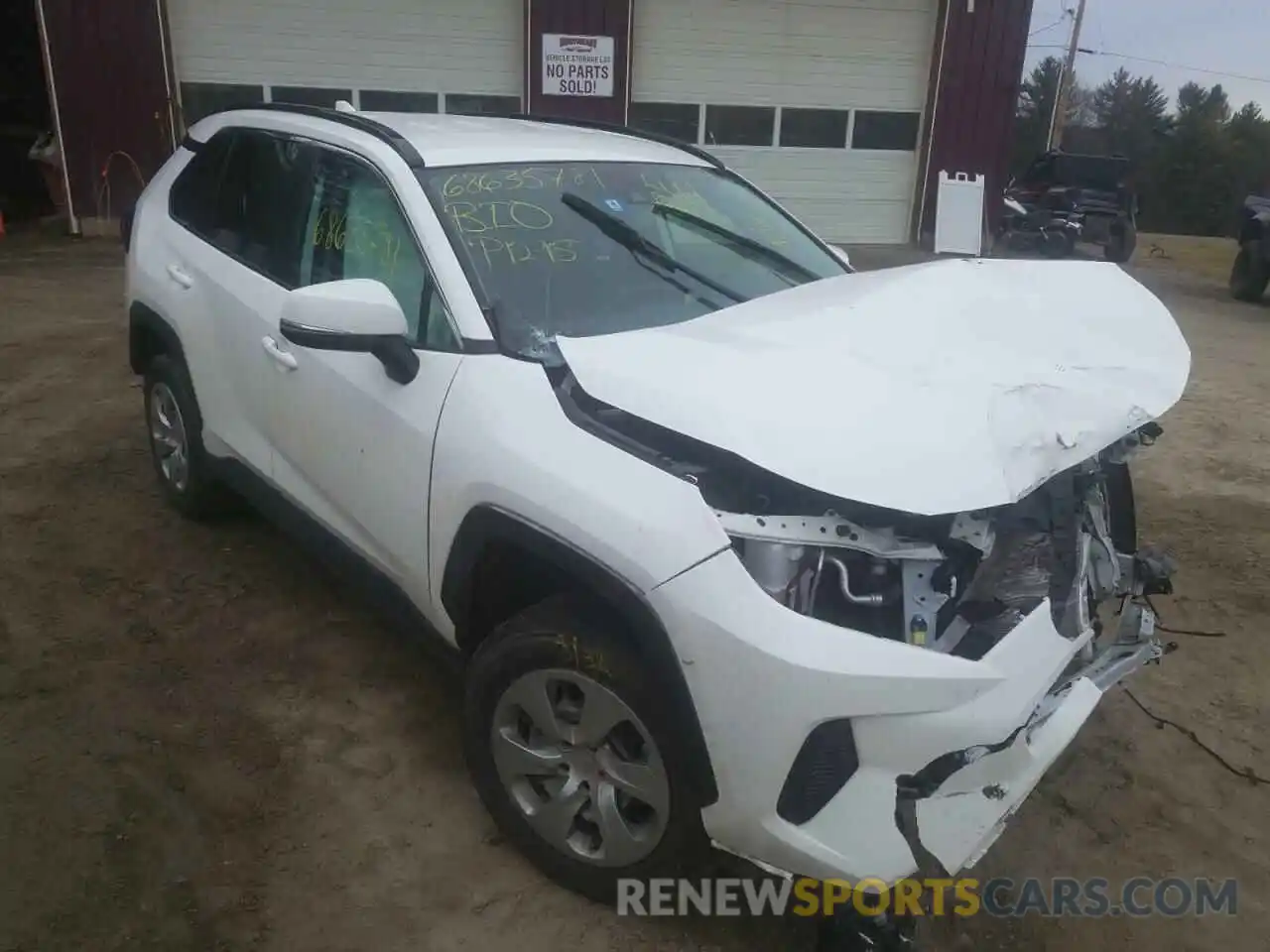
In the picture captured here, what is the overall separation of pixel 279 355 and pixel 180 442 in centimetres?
132

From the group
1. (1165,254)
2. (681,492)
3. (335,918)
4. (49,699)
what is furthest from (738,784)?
(1165,254)

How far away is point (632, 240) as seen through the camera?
3213mm

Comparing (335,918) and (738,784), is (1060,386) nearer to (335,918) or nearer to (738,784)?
(738,784)

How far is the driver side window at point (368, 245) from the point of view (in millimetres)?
2834

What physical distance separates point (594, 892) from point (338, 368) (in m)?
1.61

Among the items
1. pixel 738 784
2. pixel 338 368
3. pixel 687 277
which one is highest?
pixel 687 277

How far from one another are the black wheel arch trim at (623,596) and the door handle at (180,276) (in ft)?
6.58

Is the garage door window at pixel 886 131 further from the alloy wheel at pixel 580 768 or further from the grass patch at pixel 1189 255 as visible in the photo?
the alloy wheel at pixel 580 768

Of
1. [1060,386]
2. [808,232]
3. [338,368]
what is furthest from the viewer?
[808,232]

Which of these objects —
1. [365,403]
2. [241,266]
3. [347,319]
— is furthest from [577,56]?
[347,319]

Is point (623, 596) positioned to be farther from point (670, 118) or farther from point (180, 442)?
point (670, 118)

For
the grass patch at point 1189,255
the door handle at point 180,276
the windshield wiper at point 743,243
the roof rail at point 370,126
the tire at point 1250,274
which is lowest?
the grass patch at point 1189,255

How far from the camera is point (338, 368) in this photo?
2996 mm

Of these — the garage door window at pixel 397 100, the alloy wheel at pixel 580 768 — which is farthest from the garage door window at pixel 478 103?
the alloy wheel at pixel 580 768
